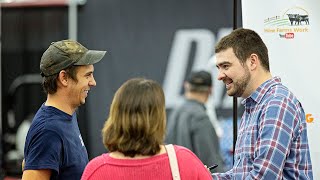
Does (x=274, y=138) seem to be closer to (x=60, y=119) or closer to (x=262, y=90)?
(x=262, y=90)

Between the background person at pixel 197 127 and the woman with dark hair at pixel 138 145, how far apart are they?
9.87 feet

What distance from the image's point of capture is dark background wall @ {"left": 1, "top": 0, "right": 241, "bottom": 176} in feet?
21.7

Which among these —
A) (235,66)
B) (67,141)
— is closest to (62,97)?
(67,141)

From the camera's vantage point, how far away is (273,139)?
2.65 m

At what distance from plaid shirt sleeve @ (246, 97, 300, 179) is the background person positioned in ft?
8.41

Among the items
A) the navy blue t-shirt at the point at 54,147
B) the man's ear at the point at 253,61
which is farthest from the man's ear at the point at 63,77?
the man's ear at the point at 253,61

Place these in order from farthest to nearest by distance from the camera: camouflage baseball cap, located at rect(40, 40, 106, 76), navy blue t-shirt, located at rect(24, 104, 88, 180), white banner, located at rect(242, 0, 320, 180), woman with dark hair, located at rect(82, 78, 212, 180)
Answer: white banner, located at rect(242, 0, 320, 180)
camouflage baseball cap, located at rect(40, 40, 106, 76)
navy blue t-shirt, located at rect(24, 104, 88, 180)
woman with dark hair, located at rect(82, 78, 212, 180)

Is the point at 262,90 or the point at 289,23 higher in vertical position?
the point at 289,23

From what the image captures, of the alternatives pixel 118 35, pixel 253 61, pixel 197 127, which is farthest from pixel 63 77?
pixel 118 35

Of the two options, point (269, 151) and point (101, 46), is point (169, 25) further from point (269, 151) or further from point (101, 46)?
point (269, 151)

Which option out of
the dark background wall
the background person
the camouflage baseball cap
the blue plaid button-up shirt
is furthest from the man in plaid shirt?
the dark background wall

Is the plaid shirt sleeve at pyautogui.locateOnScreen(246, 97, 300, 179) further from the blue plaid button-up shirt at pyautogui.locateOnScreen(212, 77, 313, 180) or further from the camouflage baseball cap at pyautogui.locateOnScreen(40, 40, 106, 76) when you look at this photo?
the camouflage baseball cap at pyautogui.locateOnScreen(40, 40, 106, 76)

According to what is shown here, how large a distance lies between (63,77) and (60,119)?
188mm

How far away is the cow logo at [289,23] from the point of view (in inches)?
141
